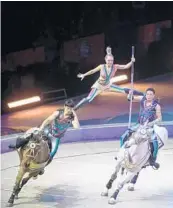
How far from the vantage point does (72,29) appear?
1364cm

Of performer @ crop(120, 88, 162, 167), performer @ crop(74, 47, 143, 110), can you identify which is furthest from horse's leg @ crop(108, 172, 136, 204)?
performer @ crop(74, 47, 143, 110)

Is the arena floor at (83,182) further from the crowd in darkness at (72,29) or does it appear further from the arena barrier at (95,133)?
the crowd in darkness at (72,29)

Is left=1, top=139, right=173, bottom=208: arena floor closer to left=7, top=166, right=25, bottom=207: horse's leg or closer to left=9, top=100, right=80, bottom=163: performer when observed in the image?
left=7, top=166, right=25, bottom=207: horse's leg

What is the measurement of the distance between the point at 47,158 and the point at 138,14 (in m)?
7.99

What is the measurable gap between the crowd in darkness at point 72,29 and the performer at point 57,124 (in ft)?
16.9

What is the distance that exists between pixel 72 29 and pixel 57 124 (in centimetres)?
632

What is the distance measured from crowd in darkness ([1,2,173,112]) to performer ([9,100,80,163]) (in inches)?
202

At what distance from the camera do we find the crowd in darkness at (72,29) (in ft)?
42.0

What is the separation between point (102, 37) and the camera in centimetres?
1411

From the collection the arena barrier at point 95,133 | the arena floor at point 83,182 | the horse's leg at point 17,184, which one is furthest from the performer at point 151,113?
the arena barrier at point 95,133

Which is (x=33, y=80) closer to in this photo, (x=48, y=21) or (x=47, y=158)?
(x=48, y=21)

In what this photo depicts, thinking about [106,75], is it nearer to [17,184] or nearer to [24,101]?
[17,184]

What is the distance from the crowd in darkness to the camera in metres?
12.8

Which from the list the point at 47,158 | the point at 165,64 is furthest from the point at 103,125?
the point at 165,64
